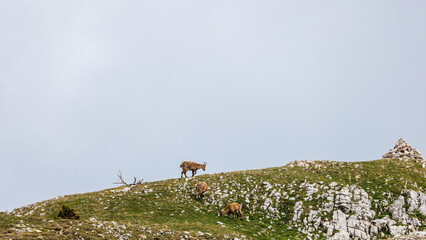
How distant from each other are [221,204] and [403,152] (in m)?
37.5

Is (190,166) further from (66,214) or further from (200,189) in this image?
(66,214)

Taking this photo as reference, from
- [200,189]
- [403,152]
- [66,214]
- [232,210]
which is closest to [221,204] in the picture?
[232,210]

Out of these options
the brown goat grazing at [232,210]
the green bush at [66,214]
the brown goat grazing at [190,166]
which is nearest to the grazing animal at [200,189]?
the brown goat grazing at [232,210]

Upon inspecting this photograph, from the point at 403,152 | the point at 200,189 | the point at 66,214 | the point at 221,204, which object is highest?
the point at 403,152

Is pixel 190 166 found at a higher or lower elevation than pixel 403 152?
higher

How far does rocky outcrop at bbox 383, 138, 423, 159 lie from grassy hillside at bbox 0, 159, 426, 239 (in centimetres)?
618

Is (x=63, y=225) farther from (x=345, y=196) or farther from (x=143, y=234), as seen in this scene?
(x=345, y=196)

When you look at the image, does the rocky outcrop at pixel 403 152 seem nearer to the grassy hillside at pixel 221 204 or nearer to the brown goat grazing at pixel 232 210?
the grassy hillside at pixel 221 204

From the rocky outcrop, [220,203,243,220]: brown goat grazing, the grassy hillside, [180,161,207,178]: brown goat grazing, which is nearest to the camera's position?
the grassy hillside

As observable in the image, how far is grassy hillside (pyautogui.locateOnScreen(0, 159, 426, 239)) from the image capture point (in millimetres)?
21281

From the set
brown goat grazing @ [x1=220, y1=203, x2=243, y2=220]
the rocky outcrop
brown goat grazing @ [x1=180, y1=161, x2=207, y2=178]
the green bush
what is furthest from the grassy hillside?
the rocky outcrop

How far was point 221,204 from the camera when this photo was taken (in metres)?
32.3

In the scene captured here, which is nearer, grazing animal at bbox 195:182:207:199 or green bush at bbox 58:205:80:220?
green bush at bbox 58:205:80:220

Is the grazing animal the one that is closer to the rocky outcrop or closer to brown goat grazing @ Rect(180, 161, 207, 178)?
brown goat grazing @ Rect(180, 161, 207, 178)
